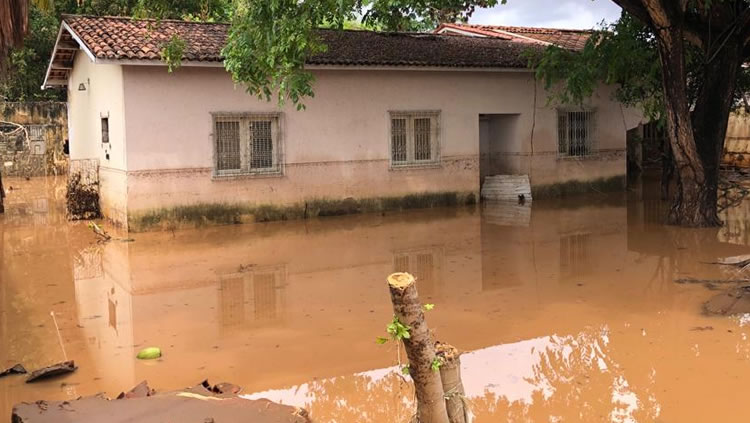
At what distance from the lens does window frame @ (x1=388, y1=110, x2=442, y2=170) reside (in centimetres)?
1611

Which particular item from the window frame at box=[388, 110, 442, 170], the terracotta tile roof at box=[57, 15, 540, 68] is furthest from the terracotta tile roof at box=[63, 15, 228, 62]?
the window frame at box=[388, 110, 442, 170]

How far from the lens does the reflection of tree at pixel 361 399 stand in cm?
532

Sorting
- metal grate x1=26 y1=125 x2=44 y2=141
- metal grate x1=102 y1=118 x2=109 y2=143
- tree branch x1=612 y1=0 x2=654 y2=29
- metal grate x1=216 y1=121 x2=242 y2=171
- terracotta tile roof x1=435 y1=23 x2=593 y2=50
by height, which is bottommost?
metal grate x1=216 y1=121 x2=242 y2=171

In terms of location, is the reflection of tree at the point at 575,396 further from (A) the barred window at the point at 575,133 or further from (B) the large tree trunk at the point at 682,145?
(A) the barred window at the point at 575,133

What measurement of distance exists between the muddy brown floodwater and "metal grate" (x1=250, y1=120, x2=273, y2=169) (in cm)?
149

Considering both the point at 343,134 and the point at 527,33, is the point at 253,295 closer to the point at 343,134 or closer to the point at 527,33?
the point at 343,134

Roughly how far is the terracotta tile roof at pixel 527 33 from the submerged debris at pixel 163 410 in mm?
16798

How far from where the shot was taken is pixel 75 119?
18984 mm

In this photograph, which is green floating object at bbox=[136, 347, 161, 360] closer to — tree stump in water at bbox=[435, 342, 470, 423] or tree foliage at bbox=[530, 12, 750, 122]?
tree stump in water at bbox=[435, 342, 470, 423]

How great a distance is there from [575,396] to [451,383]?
2.01 meters

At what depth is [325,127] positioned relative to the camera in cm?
1527

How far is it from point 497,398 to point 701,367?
5.92ft

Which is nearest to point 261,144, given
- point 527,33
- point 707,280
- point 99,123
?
point 99,123

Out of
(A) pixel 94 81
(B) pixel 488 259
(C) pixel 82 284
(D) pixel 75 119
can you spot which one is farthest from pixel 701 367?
(D) pixel 75 119
